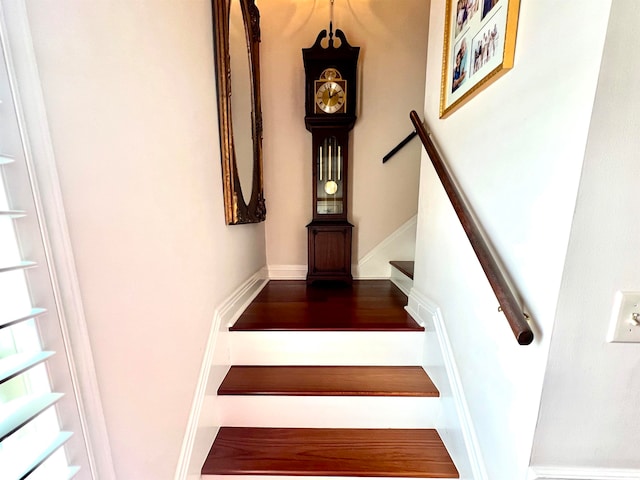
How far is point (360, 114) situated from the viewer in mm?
2473

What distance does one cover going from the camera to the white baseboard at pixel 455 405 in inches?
38.3

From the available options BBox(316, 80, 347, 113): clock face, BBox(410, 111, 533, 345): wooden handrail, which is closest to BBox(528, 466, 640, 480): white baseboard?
BBox(410, 111, 533, 345): wooden handrail

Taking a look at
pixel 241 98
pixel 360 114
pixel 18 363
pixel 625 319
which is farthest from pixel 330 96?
pixel 18 363

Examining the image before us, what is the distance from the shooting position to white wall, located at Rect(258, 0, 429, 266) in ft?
7.70

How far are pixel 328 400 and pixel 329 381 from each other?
0.09 meters

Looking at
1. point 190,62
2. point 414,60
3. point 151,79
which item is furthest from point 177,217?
point 414,60

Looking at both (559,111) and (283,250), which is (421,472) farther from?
(283,250)

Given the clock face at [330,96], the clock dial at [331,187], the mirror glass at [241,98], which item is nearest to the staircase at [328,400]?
the mirror glass at [241,98]

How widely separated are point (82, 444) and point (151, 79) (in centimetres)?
99

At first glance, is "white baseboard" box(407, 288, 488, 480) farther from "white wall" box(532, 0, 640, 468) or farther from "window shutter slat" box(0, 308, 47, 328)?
"window shutter slat" box(0, 308, 47, 328)

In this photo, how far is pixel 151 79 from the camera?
Answer: 0.83 meters

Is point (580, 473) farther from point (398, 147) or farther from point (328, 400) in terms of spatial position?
point (398, 147)

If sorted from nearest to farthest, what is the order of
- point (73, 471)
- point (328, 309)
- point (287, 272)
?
point (73, 471) < point (328, 309) < point (287, 272)

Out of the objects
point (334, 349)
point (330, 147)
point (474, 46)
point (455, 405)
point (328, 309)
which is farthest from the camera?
point (330, 147)
